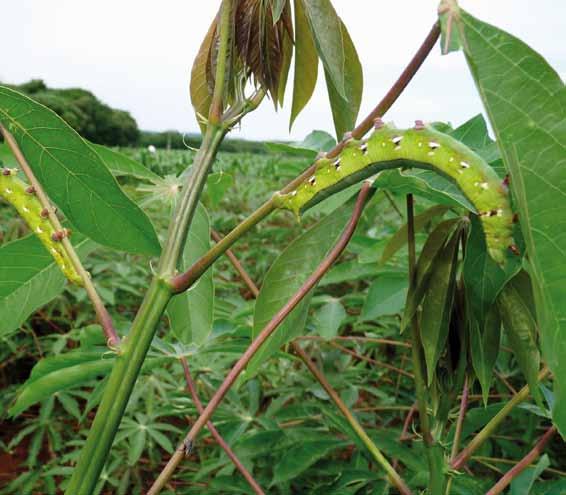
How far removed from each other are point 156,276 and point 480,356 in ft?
0.95

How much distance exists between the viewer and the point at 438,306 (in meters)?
0.51

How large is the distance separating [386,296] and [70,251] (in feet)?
1.67

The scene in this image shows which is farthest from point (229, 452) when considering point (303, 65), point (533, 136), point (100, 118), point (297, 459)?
point (100, 118)

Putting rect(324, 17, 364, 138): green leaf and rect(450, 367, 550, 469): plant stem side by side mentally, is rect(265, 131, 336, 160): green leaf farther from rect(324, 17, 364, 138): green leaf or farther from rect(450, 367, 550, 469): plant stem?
rect(450, 367, 550, 469): plant stem

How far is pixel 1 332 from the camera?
56cm

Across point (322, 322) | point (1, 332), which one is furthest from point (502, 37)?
point (322, 322)

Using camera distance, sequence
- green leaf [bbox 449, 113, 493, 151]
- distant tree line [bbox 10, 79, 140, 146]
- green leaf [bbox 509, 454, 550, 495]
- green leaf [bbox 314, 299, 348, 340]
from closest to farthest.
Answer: green leaf [bbox 449, 113, 493, 151]
green leaf [bbox 509, 454, 550, 495]
green leaf [bbox 314, 299, 348, 340]
distant tree line [bbox 10, 79, 140, 146]

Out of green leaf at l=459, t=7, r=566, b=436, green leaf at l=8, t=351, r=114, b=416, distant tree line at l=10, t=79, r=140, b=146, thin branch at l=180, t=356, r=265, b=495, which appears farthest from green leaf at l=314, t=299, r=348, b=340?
distant tree line at l=10, t=79, r=140, b=146

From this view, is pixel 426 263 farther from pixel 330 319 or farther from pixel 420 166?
pixel 330 319

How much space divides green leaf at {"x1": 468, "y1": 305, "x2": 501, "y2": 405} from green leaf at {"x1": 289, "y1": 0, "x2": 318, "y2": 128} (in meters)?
0.27

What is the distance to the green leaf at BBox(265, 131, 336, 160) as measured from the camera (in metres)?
0.72

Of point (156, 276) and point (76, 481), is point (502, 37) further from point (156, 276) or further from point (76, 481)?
point (76, 481)

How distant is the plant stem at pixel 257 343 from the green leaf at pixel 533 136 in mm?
196

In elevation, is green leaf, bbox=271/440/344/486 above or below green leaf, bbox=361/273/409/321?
below
